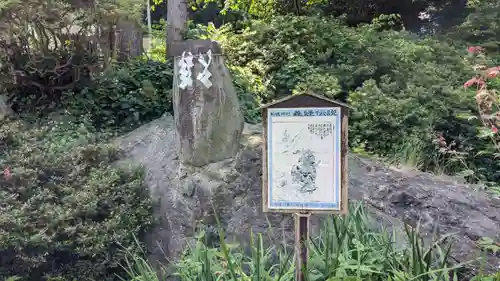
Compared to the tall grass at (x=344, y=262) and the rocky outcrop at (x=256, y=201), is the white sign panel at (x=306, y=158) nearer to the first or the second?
the tall grass at (x=344, y=262)

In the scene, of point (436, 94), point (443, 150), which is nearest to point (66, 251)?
point (443, 150)

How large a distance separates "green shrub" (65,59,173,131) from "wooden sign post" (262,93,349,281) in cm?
313

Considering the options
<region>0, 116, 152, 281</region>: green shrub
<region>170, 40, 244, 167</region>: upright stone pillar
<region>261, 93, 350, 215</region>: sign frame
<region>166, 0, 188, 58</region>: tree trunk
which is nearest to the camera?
<region>261, 93, 350, 215</region>: sign frame

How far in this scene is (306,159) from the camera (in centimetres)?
264

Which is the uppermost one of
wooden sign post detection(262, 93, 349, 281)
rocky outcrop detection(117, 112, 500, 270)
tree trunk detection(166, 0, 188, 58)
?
tree trunk detection(166, 0, 188, 58)

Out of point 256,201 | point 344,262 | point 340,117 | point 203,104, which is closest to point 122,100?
point 203,104

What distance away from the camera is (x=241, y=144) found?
182 inches

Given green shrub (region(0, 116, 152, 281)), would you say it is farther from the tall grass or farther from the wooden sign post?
the wooden sign post

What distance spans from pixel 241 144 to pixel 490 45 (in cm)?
537

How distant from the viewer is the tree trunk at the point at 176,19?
21.4 ft

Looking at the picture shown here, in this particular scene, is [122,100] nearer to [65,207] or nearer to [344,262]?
[65,207]

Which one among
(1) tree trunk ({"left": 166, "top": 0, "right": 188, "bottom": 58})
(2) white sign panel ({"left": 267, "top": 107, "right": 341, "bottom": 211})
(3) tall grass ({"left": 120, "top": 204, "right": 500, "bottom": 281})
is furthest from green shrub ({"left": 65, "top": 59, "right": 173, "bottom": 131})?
(2) white sign panel ({"left": 267, "top": 107, "right": 341, "bottom": 211})

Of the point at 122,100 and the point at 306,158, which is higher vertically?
the point at 122,100

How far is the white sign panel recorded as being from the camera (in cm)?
261
